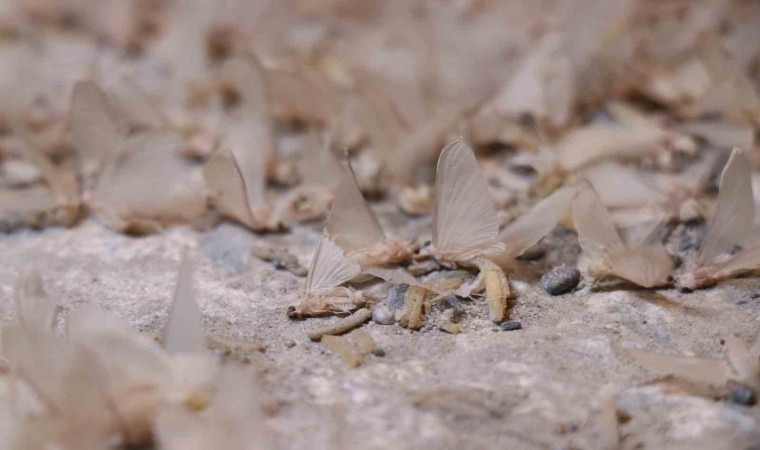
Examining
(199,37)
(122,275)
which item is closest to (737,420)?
(122,275)

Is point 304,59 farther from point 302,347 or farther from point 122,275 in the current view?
point 302,347

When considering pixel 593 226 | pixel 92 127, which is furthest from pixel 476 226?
pixel 92 127

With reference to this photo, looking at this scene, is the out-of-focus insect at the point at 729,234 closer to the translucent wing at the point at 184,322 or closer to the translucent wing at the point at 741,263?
the translucent wing at the point at 741,263

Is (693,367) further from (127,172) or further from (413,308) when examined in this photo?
(127,172)

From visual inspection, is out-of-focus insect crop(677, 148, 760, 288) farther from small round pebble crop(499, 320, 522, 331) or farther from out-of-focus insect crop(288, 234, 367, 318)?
out-of-focus insect crop(288, 234, 367, 318)

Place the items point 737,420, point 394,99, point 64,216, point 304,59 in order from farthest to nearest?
point 304,59 < point 394,99 < point 64,216 < point 737,420

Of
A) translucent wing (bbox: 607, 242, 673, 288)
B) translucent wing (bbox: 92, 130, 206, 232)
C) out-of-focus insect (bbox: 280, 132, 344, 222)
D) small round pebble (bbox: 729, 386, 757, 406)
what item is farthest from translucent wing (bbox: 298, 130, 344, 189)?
small round pebble (bbox: 729, 386, 757, 406)
